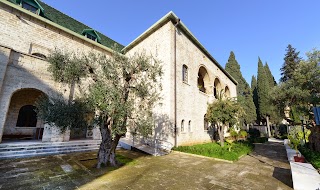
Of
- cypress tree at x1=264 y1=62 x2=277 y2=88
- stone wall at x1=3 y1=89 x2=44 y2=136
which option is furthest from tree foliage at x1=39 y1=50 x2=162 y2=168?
cypress tree at x1=264 y1=62 x2=277 y2=88

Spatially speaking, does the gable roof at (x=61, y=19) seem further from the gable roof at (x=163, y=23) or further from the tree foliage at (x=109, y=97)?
the tree foliage at (x=109, y=97)

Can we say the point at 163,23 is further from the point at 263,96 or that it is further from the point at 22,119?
the point at 263,96

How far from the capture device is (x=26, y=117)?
12234 mm

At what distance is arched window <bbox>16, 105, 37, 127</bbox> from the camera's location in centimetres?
1196

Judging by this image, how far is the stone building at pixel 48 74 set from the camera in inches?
372

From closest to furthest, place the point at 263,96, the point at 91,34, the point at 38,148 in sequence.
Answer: the point at 38,148
the point at 91,34
the point at 263,96

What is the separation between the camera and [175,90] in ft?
37.4

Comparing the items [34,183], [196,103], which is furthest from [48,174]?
[196,103]

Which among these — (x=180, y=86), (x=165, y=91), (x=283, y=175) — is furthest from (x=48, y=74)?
(x=283, y=175)

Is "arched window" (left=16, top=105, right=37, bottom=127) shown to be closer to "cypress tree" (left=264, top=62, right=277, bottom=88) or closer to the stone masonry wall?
the stone masonry wall

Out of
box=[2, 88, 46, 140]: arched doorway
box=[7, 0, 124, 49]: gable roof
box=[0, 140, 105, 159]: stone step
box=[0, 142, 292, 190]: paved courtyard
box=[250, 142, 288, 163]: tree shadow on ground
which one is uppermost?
box=[7, 0, 124, 49]: gable roof

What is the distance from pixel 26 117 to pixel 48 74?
16.2 ft

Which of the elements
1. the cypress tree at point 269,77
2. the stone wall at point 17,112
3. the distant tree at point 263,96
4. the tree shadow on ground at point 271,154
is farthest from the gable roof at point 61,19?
the cypress tree at point 269,77

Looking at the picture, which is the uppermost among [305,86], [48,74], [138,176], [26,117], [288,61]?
[288,61]
